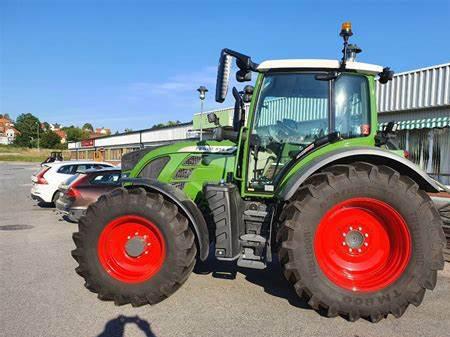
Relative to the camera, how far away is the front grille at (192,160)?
17.0 ft

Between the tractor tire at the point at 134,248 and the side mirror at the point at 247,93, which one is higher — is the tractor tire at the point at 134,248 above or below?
below

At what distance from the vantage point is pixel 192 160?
519 cm

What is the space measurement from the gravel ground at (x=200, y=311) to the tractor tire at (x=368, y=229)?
0.23 meters

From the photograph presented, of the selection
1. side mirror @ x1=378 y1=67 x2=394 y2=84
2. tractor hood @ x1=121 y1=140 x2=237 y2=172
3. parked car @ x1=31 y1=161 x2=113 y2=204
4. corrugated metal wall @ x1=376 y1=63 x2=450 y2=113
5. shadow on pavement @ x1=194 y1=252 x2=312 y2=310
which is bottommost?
shadow on pavement @ x1=194 y1=252 x2=312 y2=310

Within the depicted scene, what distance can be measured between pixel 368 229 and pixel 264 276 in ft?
5.52

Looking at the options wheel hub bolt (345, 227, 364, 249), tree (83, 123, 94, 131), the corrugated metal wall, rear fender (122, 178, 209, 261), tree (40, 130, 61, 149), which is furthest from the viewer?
tree (83, 123, 94, 131)

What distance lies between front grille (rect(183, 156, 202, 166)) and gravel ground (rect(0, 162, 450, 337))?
144 cm

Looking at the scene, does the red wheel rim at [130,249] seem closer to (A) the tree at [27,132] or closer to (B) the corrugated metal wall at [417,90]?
(B) the corrugated metal wall at [417,90]

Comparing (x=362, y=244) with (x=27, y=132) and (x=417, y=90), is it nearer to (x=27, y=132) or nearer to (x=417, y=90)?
(x=417, y=90)

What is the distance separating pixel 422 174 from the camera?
403 cm

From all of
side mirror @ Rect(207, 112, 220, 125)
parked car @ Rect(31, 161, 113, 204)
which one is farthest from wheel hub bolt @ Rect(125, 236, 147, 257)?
parked car @ Rect(31, 161, 113, 204)

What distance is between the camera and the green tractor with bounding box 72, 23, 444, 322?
12.7 feet

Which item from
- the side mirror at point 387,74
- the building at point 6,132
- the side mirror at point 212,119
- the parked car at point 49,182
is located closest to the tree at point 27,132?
the building at point 6,132

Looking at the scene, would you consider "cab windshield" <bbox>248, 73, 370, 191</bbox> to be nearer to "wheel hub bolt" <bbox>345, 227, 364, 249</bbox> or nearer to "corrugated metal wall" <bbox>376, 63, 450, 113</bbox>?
"wheel hub bolt" <bbox>345, 227, 364, 249</bbox>
